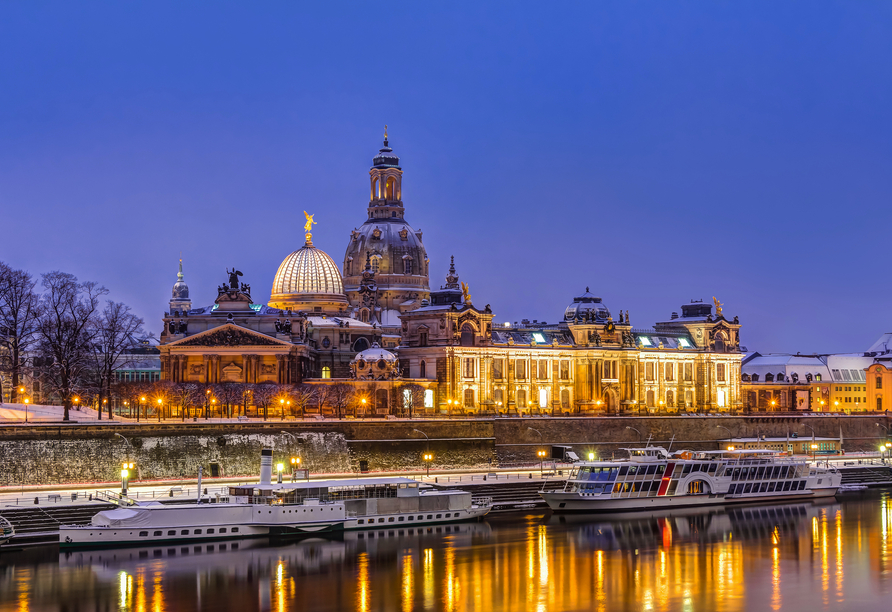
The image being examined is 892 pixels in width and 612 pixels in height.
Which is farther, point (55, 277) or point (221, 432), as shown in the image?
point (55, 277)

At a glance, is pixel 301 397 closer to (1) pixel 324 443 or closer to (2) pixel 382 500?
(1) pixel 324 443

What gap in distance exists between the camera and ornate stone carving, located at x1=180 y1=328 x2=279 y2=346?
13325 centimetres

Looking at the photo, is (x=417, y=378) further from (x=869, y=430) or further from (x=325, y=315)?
(x=869, y=430)

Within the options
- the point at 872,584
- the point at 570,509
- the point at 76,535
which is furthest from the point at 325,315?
the point at 872,584

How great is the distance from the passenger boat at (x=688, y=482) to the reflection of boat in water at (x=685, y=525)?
1212mm

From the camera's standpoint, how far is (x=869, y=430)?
149 metres

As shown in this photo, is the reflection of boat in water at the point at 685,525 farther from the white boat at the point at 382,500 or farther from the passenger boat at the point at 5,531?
the passenger boat at the point at 5,531

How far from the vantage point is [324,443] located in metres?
107

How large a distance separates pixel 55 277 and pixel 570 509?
51540mm

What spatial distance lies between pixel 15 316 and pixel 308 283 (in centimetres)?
6284

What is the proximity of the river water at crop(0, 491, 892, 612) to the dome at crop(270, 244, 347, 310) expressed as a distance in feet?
280

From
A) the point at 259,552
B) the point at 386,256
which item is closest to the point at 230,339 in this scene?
the point at 386,256

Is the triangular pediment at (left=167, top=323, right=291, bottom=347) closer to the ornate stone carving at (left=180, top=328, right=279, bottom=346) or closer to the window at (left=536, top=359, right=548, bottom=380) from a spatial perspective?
the ornate stone carving at (left=180, top=328, right=279, bottom=346)

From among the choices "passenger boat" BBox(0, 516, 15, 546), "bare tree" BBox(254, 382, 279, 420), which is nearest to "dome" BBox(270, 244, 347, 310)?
"bare tree" BBox(254, 382, 279, 420)
